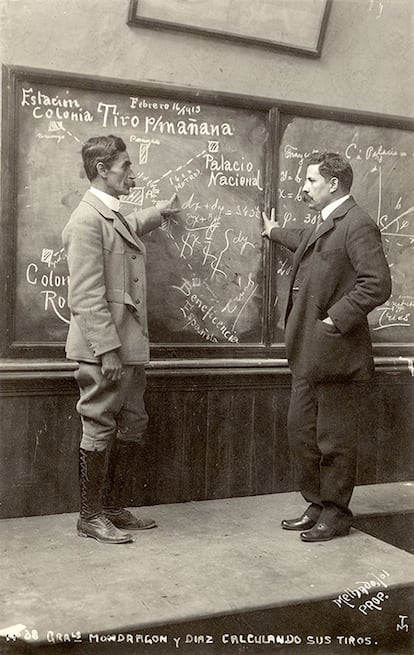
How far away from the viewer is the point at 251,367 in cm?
399

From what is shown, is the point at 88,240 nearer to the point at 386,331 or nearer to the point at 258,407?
the point at 258,407

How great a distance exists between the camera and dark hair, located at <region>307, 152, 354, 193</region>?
3.39 metres

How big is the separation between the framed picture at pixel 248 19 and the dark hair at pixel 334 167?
2.96ft

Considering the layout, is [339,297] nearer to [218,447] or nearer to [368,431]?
[218,447]

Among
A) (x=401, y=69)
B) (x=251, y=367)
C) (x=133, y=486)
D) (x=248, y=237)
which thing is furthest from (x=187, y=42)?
(x=133, y=486)

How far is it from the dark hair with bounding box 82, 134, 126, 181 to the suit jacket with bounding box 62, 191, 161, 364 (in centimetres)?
15

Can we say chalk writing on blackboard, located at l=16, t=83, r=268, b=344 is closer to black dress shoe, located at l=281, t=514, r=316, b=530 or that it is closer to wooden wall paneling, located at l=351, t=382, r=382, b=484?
wooden wall paneling, located at l=351, t=382, r=382, b=484

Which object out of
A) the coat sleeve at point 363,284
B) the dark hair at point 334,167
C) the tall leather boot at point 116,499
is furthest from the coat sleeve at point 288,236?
the tall leather boot at point 116,499

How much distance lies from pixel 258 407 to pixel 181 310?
710 millimetres

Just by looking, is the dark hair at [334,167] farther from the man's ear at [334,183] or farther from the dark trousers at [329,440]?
the dark trousers at [329,440]

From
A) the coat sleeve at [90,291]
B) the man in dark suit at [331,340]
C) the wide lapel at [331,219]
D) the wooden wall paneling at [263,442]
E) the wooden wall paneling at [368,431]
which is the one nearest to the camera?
the coat sleeve at [90,291]

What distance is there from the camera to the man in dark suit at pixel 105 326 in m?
3.16

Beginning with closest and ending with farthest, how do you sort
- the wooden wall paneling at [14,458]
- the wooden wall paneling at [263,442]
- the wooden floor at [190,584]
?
the wooden floor at [190,584], the wooden wall paneling at [14,458], the wooden wall paneling at [263,442]

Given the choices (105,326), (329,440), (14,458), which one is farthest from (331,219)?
(14,458)
